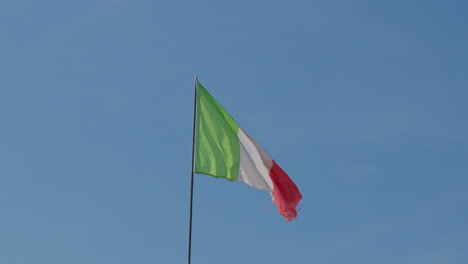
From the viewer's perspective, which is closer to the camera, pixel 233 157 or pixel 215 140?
pixel 215 140

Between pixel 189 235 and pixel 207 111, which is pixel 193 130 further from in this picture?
pixel 189 235

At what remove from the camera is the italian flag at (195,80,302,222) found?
1628 inches

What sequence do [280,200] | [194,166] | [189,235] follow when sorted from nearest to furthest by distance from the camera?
[189,235] → [194,166] → [280,200]

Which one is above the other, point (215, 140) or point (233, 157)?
point (215, 140)

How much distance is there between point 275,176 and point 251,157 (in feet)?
4.38

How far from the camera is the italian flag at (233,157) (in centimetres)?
4134

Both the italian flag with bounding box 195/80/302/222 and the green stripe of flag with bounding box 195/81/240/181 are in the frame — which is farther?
the italian flag with bounding box 195/80/302/222

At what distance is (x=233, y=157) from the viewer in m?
42.1

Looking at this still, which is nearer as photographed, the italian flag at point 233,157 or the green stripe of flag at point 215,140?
the green stripe of flag at point 215,140

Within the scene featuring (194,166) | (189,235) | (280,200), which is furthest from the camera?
(280,200)

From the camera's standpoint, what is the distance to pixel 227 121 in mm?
42531

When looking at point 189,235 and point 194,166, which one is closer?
point 189,235

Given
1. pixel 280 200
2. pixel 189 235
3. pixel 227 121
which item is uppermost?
pixel 227 121

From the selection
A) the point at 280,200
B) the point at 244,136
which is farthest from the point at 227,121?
the point at 280,200
